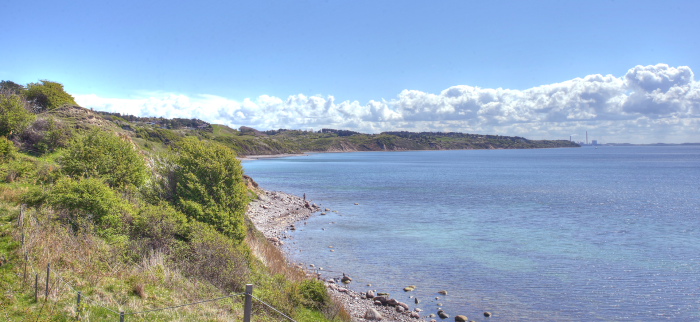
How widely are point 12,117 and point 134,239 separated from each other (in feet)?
65.1

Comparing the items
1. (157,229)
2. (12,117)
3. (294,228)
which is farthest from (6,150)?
(294,228)

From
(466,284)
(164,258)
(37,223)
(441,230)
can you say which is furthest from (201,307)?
(441,230)

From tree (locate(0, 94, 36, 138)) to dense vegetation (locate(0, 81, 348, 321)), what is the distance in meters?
0.47

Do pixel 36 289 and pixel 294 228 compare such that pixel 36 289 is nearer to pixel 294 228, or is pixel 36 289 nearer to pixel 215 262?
pixel 215 262

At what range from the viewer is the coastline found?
20609mm

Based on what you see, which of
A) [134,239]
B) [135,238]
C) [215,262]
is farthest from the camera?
[135,238]

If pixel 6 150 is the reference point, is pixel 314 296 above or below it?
below

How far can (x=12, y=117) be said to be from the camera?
3014 centimetres

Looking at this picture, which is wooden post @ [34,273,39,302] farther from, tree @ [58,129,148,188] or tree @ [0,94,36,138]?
tree @ [0,94,36,138]

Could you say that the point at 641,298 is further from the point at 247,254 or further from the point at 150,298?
the point at 150,298

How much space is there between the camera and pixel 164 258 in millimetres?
16734

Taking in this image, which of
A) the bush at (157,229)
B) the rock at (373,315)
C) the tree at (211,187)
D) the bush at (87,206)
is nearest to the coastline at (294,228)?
the rock at (373,315)

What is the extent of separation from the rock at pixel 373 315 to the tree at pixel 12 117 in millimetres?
27374

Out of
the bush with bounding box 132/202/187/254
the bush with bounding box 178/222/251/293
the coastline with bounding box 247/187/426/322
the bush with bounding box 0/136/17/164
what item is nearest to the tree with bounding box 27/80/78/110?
the bush with bounding box 0/136/17/164
